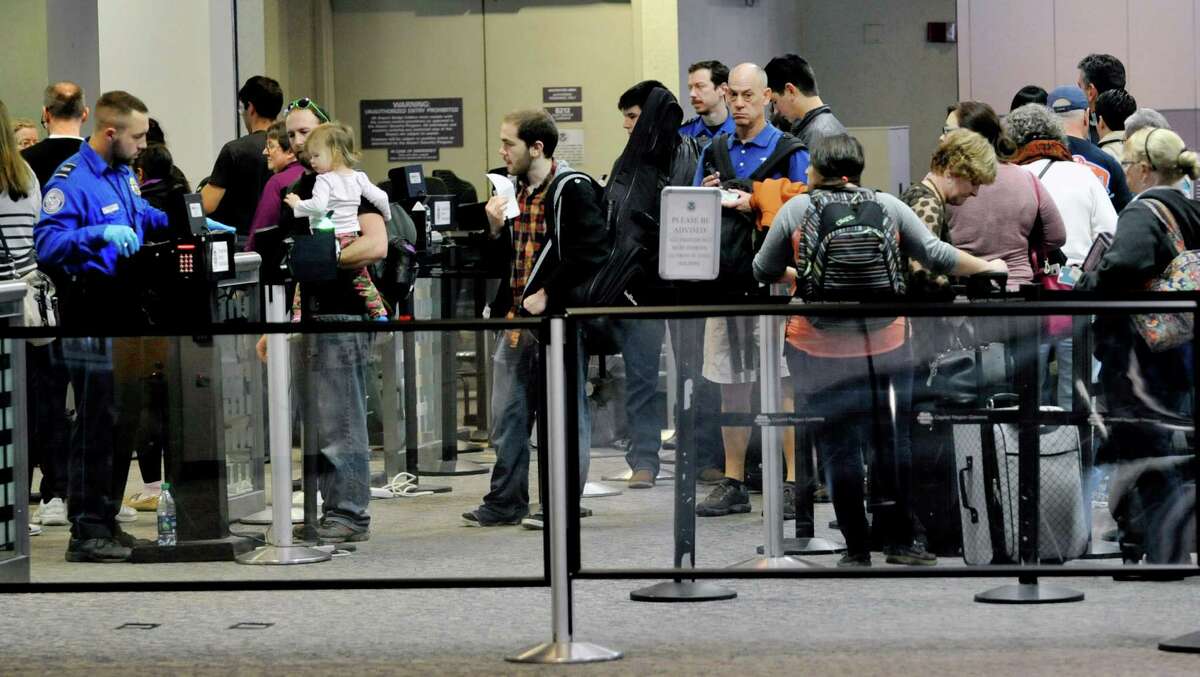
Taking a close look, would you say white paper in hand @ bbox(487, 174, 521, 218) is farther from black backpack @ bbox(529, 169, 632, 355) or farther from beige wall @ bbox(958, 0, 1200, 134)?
beige wall @ bbox(958, 0, 1200, 134)

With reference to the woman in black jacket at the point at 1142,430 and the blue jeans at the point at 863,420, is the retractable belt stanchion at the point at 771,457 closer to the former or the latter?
the blue jeans at the point at 863,420

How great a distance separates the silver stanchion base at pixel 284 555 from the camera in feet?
20.5

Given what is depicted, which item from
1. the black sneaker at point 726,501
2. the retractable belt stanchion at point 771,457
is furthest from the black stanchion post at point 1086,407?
the black sneaker at point 726,501

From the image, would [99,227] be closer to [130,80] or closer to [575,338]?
[575,338]

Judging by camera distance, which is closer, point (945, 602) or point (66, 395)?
point (66, 395)

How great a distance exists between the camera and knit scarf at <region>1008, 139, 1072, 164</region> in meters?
8.82

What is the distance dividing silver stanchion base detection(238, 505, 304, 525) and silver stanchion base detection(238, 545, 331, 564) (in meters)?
0.10

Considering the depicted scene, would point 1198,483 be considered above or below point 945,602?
above

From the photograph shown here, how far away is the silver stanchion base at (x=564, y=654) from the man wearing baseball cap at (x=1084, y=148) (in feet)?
13.5

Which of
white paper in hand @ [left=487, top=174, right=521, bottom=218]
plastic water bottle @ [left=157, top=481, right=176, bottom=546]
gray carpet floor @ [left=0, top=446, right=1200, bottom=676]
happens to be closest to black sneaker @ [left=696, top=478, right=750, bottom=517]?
gray carpet floor @ [left=0, top=446, right=1200, bottom=676]

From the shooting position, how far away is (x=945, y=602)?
7.02m

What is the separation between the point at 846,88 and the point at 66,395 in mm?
11709

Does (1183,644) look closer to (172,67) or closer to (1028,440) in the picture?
(1028,440)

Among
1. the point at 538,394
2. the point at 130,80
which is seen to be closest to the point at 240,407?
the point at 538,394
